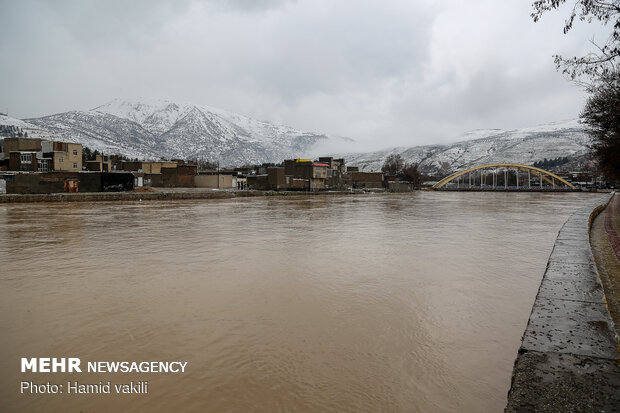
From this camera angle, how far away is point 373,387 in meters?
4.06

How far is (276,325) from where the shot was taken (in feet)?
19.2

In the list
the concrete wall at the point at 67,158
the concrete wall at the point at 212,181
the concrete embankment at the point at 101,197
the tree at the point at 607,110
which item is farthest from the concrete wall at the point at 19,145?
the tree at the point at 607,110

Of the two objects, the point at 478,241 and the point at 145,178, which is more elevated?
the point at 145,178

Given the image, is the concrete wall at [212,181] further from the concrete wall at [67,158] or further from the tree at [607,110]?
the tree at [607,110]

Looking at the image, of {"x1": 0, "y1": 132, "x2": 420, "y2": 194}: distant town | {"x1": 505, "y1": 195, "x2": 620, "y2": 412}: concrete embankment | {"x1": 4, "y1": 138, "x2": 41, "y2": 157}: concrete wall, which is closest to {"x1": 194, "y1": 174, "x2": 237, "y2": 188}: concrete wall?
{"x1": 0, "y1": 132, "x2": 420, "y2": 194}: distant town

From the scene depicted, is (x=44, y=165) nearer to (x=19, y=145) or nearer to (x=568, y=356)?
(x=19, y=145)

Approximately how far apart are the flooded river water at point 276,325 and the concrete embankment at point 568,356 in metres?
0.69

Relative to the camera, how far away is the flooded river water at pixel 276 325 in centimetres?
396

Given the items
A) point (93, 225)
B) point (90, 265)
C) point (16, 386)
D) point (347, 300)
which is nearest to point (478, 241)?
point (347, 300)

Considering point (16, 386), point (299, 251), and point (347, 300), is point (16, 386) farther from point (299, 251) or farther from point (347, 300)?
point (299, 251)

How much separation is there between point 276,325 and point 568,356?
12.4 feet

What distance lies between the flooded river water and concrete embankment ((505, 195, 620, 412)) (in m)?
0.69

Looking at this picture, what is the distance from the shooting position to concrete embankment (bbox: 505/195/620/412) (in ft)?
9.13

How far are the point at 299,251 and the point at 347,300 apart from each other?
565cm
